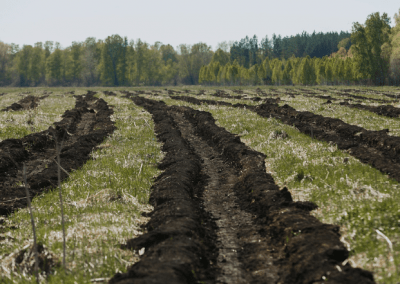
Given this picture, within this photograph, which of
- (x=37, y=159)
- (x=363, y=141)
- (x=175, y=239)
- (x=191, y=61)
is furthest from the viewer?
(x=191, y=61)

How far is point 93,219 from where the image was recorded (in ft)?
25.2

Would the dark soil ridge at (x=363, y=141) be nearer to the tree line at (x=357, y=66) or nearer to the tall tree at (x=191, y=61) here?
the tree line at (x=357, y=66)

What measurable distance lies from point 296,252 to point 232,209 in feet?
9.79

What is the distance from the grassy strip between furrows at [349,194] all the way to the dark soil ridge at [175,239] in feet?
8.45

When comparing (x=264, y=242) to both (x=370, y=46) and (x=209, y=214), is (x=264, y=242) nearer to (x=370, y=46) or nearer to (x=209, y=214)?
(x=209, y=214)

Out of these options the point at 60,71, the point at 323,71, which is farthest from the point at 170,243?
the point at 60,71

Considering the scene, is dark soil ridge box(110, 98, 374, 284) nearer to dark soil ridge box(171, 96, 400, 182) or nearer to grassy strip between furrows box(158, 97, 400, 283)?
grassy strip between furrows box(158, 97, 400, 283)

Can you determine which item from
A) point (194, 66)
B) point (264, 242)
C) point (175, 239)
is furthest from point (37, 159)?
point (194, 66)

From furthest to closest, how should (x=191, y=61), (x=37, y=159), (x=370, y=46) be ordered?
1. (x=191, y=61)
2. (x=370, y=46)
3. (x=37, y=159)

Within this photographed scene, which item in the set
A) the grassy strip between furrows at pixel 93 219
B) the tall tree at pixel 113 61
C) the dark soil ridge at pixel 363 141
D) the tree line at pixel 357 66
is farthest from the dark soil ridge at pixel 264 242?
the tall tree at pixel 113 61

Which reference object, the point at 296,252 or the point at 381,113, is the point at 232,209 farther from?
the point at 381,113

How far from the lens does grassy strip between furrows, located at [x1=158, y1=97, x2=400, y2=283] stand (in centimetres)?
533

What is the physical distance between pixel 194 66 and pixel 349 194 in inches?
6199

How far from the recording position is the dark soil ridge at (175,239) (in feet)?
17.0
